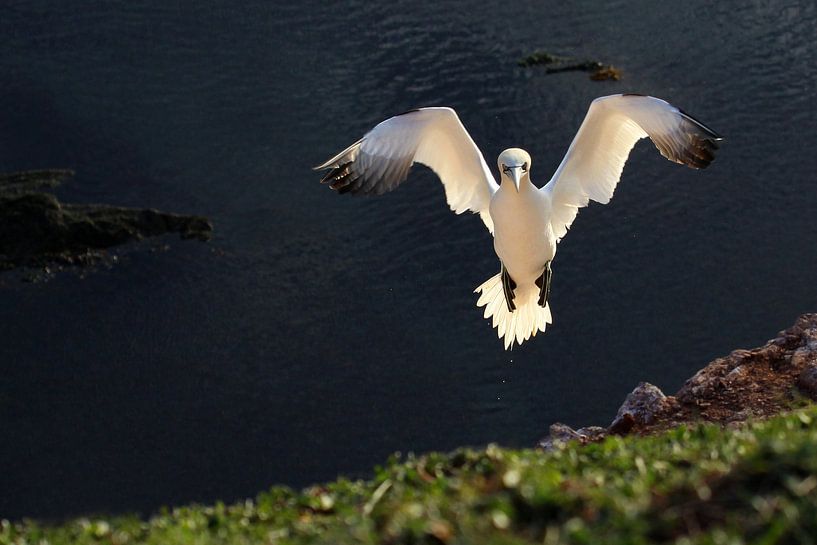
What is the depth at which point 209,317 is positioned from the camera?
443 inches

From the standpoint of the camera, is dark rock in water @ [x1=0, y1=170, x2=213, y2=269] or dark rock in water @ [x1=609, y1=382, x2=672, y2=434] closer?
dark rock in water @ [x1=609, y1=382, x2=672, y2=434]

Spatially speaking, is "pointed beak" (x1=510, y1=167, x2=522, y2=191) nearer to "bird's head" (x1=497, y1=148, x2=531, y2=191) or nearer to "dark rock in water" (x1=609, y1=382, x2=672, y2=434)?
"bird's head" (x1=497, y1=148, x2=531, y2=191)

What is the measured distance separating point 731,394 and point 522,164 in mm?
2134

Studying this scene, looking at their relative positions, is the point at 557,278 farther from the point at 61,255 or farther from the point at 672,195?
the point at 61,255

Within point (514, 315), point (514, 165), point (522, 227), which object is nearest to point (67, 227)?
point (514, 315)

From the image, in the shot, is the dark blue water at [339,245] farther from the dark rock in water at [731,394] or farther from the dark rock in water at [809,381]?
the dark rock in water at [809,381]

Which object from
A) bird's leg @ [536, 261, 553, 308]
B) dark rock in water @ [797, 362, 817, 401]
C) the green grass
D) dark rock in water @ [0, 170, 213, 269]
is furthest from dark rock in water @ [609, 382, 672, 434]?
dark rock in water @ [0, 170, 213, 269]

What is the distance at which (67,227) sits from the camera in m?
12.2

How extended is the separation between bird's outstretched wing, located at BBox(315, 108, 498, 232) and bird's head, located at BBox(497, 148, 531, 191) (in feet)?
1.21

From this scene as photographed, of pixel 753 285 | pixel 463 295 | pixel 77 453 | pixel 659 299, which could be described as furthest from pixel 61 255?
pixel 753 285

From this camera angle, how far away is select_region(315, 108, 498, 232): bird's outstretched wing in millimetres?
8633

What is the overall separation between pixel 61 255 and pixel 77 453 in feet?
9.18

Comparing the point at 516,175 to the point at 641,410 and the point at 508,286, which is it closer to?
the point at 508,286

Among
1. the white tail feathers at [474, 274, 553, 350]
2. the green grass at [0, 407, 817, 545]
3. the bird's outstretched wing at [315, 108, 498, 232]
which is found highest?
the bird's outstretched wing at [315, 108, 498, 232]
